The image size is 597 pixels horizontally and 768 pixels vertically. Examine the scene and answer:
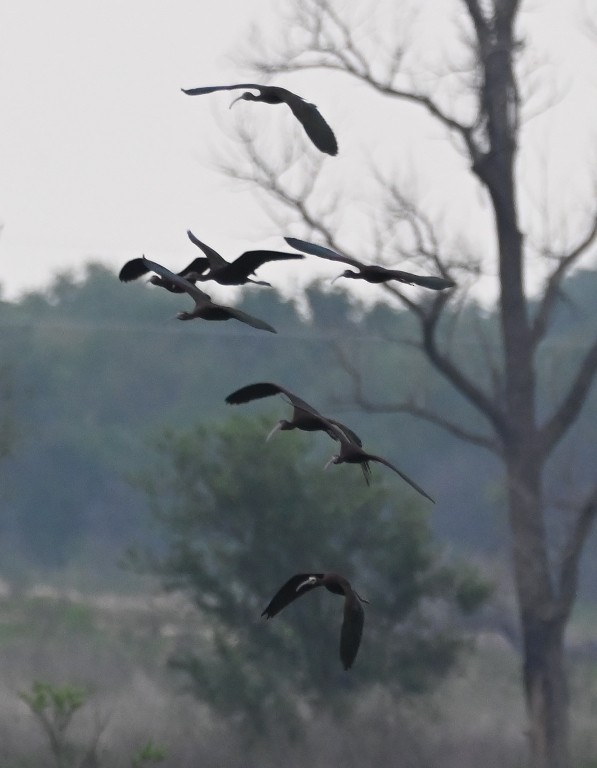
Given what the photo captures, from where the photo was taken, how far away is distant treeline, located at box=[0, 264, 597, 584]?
40.6 meters

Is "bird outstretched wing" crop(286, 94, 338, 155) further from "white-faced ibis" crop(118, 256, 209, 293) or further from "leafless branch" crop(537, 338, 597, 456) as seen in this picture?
"leafless branch" crop(537, 338, 597, 456)

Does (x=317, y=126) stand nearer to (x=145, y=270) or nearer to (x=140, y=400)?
(x=145, y=270)

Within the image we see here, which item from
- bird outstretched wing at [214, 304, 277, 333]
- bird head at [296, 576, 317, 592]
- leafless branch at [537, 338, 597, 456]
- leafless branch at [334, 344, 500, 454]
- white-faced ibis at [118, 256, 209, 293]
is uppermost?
leafless branch at [537, 338, 597, 456]

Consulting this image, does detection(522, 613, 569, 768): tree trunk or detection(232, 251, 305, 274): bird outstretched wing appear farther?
detection(522, 613, 569, 768): tree trunk

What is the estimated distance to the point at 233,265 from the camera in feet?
7.21

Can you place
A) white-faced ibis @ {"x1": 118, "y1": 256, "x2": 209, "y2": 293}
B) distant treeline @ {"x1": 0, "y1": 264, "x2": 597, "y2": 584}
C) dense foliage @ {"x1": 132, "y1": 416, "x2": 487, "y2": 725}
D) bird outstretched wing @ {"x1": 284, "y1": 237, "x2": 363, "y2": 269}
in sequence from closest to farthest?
bird outstretched wing @ {"x1": 284, "y1": 237, "x2": 363, "y2": 269}, white-faced ibis @ {"x1": 118, "y1": 256, "x2": 209, "y2": 293}, dense foliage @ {"x1": 132, "y1": 416, "x2": 487, "y2": 725}, distant treeline @ {"x1": 0, "y1": 264, "x2": 597, "y2": 584}

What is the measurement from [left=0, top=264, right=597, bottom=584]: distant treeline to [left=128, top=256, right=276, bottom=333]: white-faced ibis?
3376 centimetres

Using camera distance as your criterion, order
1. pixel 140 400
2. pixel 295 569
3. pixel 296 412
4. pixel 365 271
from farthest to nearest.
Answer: pixel 140 400
pixel 295 569
pixel 296 412
pixel 365 271

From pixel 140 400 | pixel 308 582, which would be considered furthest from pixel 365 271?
pixel 140 400

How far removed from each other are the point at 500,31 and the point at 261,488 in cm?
514

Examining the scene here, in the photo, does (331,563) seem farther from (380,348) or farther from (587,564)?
(380,348)

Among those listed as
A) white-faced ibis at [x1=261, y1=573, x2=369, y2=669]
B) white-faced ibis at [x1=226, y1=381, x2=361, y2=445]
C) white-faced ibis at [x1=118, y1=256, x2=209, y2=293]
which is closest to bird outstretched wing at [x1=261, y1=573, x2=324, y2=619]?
white-faced ibis at [x1=261, y1=573, x2=369, y2=669]

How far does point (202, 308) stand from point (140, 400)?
44886 millimetres

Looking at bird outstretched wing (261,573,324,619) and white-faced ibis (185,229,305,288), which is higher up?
white-faced ibis (185,229,305,288)
